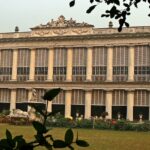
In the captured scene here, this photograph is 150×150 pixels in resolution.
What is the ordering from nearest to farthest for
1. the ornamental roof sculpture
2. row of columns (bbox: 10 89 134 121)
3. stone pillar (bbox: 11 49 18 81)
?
row of columns (bbox: 10 89 134 121)
the ornamental roof sculpture
stone pillar (bbox: 11 49 18 81)

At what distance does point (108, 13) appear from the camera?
545 cm

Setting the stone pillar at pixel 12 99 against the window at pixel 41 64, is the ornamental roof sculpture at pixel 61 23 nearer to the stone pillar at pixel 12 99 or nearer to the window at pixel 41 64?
the window at pixel 41 64

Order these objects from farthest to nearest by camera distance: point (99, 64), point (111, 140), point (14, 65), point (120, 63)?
point (14, 65) → point (99, 64) → point (120, 63) → point (111, 140)

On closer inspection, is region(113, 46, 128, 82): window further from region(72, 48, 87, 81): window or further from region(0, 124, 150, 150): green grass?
region(0, 124, 150, 150): green grass

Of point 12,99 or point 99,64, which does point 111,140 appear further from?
point 12,99

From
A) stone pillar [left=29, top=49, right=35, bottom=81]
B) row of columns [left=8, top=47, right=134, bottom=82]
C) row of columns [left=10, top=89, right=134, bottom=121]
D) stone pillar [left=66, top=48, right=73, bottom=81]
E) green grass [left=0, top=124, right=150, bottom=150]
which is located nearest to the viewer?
green grass [left=0, top=124, right=150, bottom=150]

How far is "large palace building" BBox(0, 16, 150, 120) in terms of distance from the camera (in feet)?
179

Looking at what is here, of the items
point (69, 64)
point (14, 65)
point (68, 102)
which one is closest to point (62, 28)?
point (69, 64)

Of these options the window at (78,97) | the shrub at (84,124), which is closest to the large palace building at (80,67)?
the window at (78,97)

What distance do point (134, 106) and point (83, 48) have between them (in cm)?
1008

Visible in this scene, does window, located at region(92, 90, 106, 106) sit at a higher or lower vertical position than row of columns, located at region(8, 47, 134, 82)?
lower

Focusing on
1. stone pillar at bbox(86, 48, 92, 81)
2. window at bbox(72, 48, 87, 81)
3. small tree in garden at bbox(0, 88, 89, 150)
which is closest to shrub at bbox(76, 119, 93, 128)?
stone pillar at bbox(86, 48, 92, 81)

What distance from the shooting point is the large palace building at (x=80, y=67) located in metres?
54.5

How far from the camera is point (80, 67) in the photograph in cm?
5806
